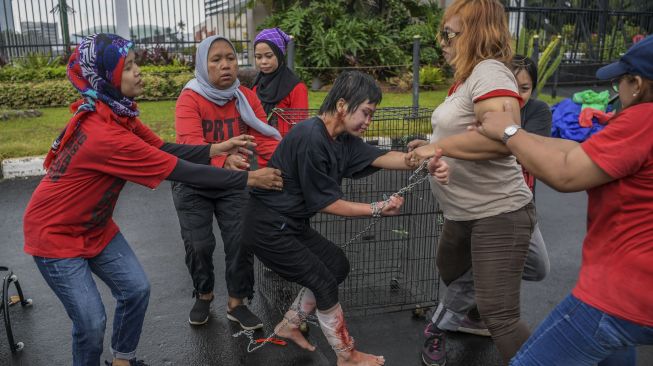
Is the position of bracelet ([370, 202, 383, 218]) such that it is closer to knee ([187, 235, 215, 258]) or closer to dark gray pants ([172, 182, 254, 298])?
dark gray pants ([172, 182, 254, 298])

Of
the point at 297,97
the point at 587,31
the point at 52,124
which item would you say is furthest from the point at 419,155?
the point at 587,31

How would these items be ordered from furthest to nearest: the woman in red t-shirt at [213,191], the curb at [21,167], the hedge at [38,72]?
the hedge at [38,72]
the curb at [21,167]
the woman in red t-shirt at [213,191]

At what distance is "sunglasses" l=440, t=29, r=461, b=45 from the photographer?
3.02 meters

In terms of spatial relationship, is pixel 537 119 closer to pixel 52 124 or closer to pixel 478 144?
pixel 478 144

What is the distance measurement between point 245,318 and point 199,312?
14.3 inches

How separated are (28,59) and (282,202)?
12.8 m

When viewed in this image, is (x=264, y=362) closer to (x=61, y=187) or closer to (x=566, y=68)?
(x=61, y=187)

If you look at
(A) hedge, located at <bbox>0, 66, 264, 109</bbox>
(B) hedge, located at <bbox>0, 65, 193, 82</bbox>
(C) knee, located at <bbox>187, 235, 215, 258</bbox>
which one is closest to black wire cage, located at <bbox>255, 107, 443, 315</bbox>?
(C) knee, located at <bbox>187, 235, 215, 258</bbox>

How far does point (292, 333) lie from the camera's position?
12.5ft

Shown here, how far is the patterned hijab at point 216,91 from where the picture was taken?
3.94 metres

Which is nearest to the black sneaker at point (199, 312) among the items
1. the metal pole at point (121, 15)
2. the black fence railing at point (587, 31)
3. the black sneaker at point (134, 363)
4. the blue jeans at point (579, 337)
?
the black sneaker at point (134, 363)

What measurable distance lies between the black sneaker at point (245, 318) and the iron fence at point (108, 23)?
448 inches

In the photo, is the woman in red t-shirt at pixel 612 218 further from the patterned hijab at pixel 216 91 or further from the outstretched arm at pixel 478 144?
the patterned hijab at pixel 216 91

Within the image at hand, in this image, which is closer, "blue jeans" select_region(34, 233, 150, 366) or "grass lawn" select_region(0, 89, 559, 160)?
"blue jeans" select_region(34, 233, 150, 366)
